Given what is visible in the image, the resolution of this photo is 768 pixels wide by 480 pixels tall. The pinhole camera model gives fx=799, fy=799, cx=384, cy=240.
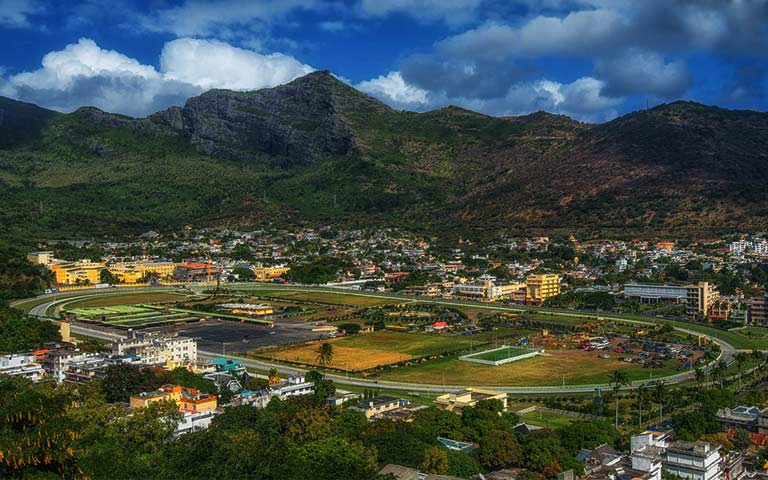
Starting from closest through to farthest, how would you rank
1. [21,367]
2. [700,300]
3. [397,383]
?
[21,367], [397,383], [700,300]

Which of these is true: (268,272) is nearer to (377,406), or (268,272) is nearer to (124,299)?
(124,299)

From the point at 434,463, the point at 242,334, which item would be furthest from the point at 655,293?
the point at 434,463

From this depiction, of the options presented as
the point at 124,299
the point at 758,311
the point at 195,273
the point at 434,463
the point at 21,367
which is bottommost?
the point at 434,463

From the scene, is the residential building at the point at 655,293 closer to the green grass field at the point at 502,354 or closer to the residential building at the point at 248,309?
the green grass field at the point at 502,354

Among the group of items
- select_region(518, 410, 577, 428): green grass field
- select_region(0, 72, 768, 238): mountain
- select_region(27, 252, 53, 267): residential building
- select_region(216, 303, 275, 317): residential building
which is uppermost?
select_region(0, 72, 768, 238): mountain

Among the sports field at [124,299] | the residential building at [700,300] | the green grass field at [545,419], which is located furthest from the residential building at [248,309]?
the green grass field at [545,419]

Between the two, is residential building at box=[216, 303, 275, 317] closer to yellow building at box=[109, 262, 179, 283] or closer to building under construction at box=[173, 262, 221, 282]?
building under construction at box=[173, 262, 221, 282]

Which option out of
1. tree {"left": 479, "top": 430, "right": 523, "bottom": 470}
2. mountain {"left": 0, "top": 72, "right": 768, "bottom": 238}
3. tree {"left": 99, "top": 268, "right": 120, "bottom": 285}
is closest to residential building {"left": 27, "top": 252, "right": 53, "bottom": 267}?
tree {"left": 99, "top": 268, "right": 120, "bottom": 285}
